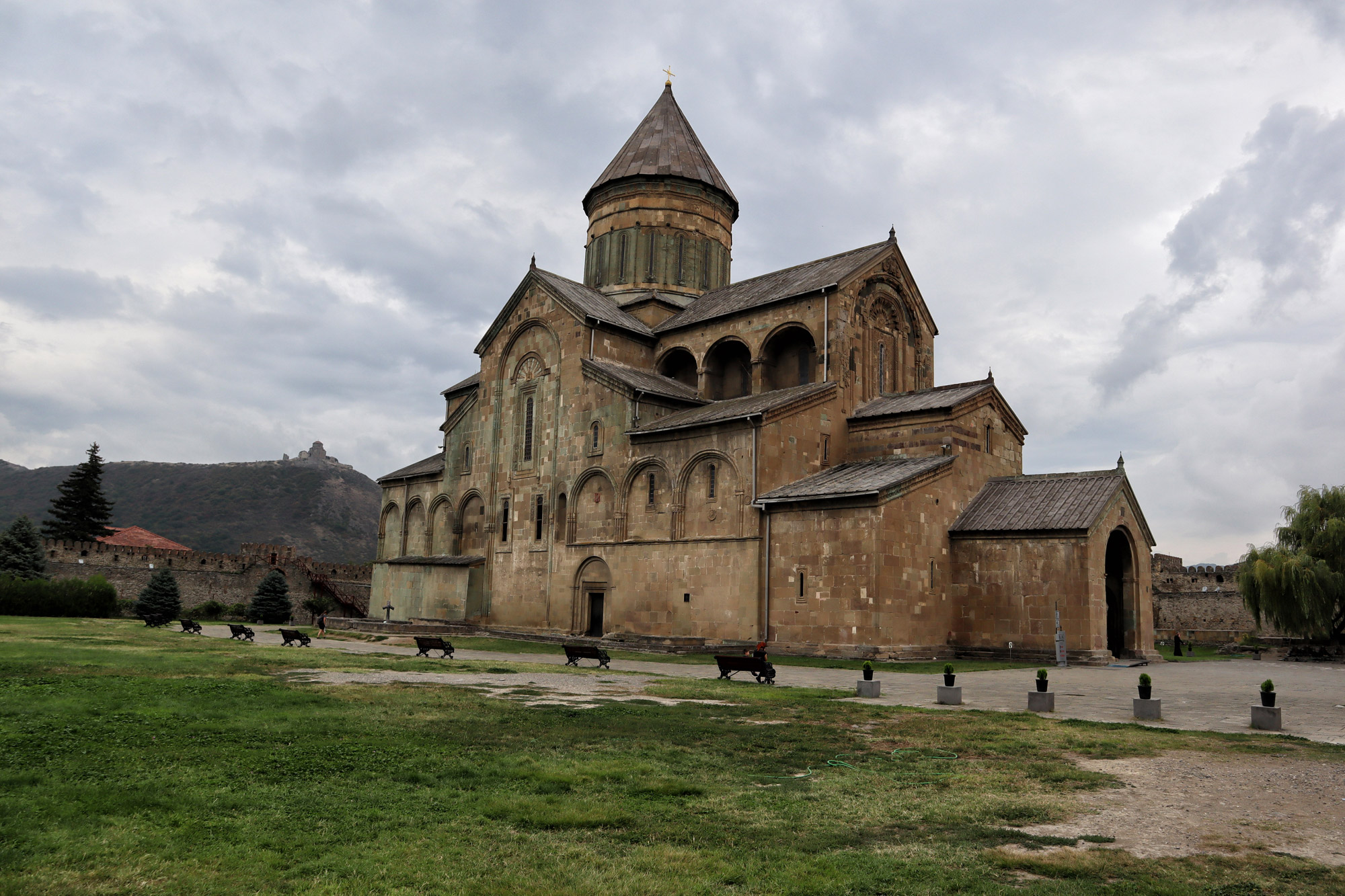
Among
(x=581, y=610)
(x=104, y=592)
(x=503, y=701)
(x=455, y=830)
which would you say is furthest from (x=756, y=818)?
(x=104, y=592)

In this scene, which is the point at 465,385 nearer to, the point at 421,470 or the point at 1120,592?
the point at 421,470

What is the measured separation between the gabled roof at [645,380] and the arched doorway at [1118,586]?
1447cm

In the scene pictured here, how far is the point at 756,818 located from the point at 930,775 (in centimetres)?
268

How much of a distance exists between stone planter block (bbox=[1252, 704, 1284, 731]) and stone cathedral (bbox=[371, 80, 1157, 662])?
11.9 meters

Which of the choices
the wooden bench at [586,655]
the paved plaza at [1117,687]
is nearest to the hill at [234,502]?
the paved plaza at [1117,687]

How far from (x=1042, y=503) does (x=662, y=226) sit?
20.8 m

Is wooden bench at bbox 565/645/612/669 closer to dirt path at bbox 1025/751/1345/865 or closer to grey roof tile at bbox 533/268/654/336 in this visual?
dirt path at bbox 1025/751/1345/865

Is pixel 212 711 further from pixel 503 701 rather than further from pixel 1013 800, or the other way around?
pixel 1013 800

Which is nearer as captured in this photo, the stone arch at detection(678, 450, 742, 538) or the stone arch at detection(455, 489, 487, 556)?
the stone arch at detection(678, 450, 742, 538)

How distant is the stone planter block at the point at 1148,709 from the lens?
43.4 feet

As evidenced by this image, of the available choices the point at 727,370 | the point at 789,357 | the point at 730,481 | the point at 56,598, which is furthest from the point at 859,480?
the point at 56,598

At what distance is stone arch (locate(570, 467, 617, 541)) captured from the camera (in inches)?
1218

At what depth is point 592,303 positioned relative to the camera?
116 feet

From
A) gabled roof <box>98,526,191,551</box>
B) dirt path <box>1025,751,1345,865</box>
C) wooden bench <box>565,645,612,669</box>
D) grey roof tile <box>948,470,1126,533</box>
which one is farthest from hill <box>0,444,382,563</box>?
dirt path <box>1025,751,1345,865</box>
